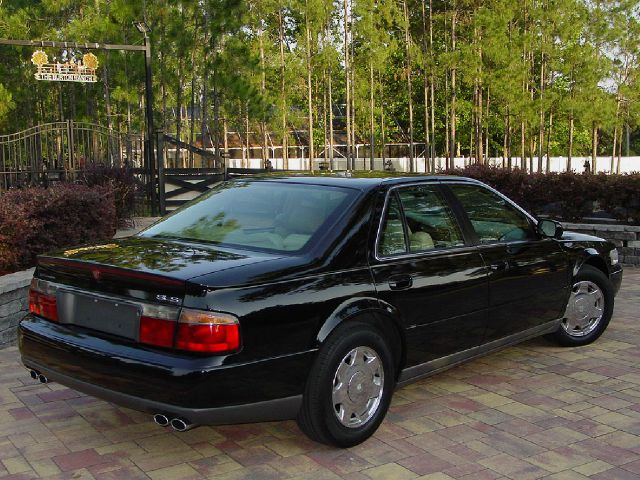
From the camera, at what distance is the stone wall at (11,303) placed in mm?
6402

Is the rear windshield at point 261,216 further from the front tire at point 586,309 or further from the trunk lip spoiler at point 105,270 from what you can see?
the front tire at point 586,309

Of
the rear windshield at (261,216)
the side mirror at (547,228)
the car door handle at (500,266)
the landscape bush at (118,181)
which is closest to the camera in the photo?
the rear windshield at (261,216)

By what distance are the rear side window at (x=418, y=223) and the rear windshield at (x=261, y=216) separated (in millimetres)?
322

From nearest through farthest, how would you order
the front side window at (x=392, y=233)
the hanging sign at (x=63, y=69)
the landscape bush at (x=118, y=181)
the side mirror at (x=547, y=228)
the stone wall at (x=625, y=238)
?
the front side window at (x=392, y=233) → the side mirror at (x=547, y=228) → the stone wall at (x=625, y=238) → the landscape bush at (x=118, y=181) → the hanging sign at (x=63, y=69)

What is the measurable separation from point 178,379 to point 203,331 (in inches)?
10.2

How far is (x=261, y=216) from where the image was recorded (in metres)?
4.68

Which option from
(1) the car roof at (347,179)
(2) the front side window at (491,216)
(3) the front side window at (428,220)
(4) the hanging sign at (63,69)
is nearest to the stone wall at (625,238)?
(2) the front side window at (491,216)

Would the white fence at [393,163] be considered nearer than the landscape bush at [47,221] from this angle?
No

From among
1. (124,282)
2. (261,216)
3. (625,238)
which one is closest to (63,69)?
(625,238)

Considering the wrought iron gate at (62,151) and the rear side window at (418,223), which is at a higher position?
the wrought iron gate at (62,151)

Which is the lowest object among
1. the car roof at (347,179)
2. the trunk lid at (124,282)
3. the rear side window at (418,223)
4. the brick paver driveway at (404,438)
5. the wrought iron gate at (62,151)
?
the brick paver driveway at (404,438)

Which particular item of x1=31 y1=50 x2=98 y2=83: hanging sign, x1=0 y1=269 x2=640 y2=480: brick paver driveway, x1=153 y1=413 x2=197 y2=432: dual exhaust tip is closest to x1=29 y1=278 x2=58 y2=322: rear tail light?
x1=0 y1=269 x2=640 y2=480: brick paver driveway

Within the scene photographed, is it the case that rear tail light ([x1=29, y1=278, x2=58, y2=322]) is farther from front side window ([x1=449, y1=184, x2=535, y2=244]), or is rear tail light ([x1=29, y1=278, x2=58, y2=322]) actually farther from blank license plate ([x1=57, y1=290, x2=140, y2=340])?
front side window ([x1=449, y1=184, x2=535, y2=244])

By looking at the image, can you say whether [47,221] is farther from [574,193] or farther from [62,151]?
[574,193]
